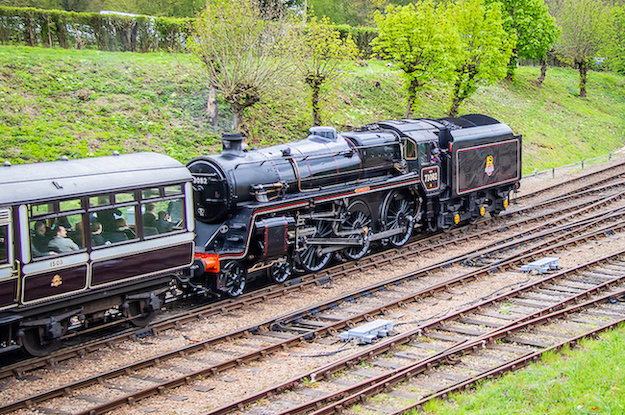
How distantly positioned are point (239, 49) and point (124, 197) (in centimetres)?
1184

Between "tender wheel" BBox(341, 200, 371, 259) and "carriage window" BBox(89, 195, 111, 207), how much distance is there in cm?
687

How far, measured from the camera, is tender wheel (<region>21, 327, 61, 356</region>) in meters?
9.85

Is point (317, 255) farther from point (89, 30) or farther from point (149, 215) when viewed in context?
point (89, 30)

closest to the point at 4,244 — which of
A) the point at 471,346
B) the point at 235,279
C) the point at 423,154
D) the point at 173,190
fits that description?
the point at 173,190

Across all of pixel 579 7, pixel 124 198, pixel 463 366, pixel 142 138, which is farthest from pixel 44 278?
pixel 579 7

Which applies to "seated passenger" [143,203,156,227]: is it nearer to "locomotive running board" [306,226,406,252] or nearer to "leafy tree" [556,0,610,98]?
"locomotive running board" [306,226,406,252]

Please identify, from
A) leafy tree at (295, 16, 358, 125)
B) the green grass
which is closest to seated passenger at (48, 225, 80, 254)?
the green grass

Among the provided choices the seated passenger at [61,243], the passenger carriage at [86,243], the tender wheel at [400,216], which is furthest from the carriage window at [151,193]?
the tender wheel at [400,216]

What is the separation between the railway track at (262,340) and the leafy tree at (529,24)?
29.9 metres

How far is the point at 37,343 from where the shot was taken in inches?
396

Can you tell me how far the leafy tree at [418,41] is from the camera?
26062 millimetres

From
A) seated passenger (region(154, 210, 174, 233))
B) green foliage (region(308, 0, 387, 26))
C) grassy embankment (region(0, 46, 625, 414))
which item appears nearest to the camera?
grassy embankment (region(0, 46, 625, 414))

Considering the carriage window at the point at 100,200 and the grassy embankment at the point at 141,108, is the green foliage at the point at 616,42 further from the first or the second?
the carriage window at the point at 100,200

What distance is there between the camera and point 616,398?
25.7 ft
